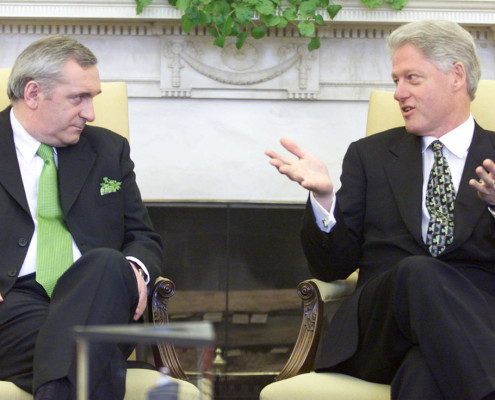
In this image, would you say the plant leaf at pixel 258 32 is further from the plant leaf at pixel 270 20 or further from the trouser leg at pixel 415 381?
the trouser leg at pixel 415 381

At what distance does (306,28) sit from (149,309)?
154cm

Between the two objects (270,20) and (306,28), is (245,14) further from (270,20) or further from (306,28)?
(306,28)

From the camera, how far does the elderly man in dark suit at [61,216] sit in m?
2.08

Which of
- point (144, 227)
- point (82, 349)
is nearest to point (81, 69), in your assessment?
point (144, 227)

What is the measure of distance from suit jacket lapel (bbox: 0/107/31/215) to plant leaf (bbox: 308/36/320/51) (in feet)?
4.75

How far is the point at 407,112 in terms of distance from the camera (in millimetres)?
2590

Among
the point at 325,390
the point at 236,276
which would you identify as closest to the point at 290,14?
the point at 236,276

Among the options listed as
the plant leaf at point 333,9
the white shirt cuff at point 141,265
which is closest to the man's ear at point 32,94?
the white shirt cuff at point 141,265

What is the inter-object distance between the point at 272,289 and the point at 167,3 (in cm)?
126

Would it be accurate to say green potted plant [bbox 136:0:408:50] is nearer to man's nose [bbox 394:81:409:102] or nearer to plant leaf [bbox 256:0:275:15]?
plant leaf [bbox 256:0:275:15]

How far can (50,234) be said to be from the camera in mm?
2404

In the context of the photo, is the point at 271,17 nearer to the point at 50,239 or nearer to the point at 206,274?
the point at 206,274

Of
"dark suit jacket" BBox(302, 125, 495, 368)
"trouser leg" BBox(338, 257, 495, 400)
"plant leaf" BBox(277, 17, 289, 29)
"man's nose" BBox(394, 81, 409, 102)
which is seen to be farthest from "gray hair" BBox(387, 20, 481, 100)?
"plant leaf" BBox(277, 17, 289, 29)

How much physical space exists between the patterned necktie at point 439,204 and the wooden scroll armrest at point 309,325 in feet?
1.05
